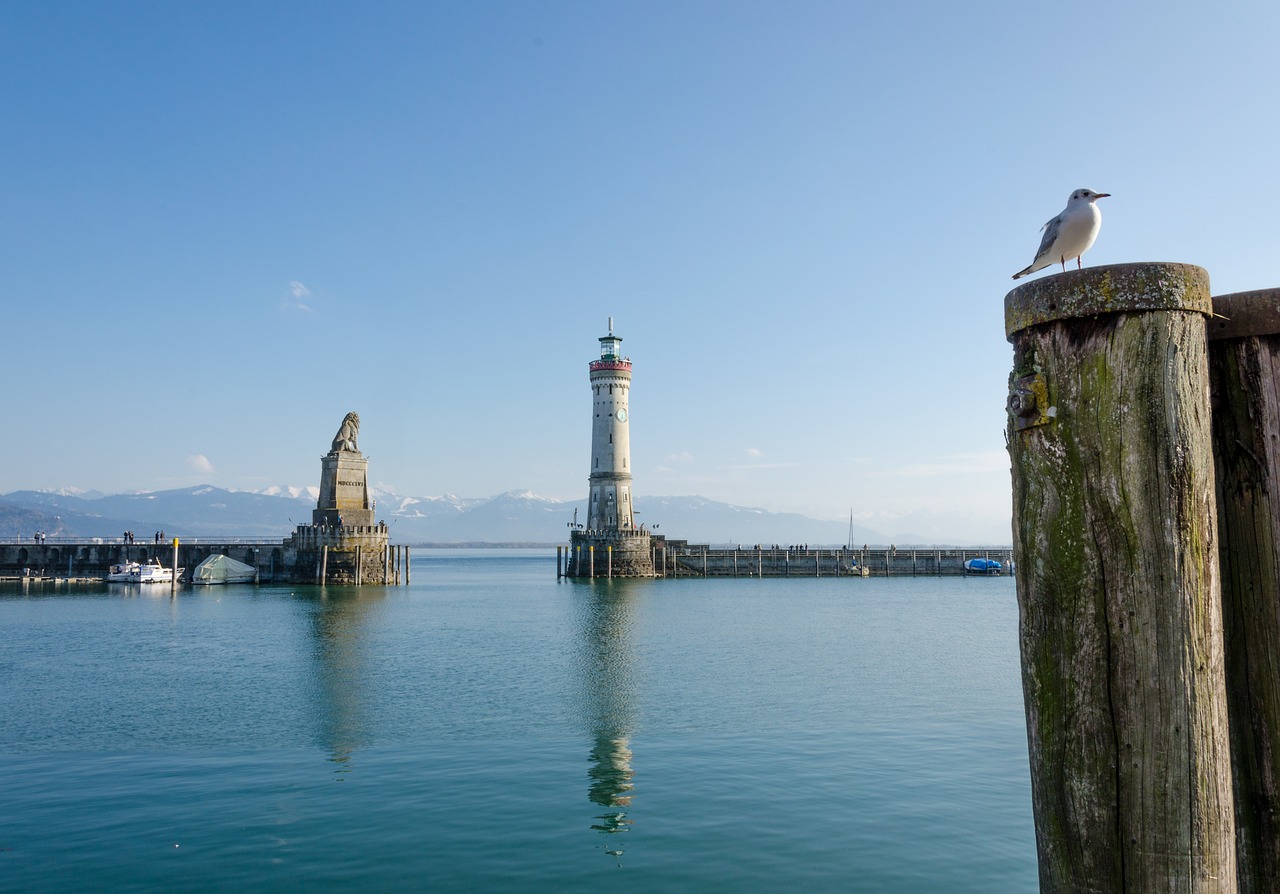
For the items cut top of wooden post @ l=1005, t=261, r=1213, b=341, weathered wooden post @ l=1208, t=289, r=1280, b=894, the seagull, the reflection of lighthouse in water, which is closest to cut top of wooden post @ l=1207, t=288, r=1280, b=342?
weathered wooden post @ l=1208, t=289, r=1280, b=894

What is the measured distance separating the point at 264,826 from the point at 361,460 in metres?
63.7

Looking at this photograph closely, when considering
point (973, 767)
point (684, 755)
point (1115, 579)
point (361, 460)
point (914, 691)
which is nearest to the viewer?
point (1115, 579)

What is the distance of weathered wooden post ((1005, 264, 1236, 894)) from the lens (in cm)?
296

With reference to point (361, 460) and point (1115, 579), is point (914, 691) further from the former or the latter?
point (361, 460)

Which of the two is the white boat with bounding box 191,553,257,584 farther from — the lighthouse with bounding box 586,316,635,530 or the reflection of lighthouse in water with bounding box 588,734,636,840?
the reflection of lighthouse in water with bounding box 588,734,636,840

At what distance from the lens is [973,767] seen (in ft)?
54.2

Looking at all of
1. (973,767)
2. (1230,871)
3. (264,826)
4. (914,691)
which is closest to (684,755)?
(973,767)

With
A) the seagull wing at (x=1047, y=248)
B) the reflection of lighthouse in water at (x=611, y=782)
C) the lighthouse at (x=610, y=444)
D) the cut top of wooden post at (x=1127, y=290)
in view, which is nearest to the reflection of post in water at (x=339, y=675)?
the reflection of lighthouse in water at (x=611, y=782)

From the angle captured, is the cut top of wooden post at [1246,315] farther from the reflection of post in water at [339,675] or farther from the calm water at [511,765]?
the reflection of post in water at [339,675]

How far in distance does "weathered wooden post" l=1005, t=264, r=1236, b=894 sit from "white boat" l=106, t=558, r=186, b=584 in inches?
3359

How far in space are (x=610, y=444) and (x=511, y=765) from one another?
70.4 m

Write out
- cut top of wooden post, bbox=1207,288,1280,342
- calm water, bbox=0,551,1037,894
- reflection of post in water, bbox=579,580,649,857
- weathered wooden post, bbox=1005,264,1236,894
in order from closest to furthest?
weathered wooden post, bbox=1005,264,1236,894, cut top of wooden post, bbox=1207,288,1280,342, calm water, bbox=0,551,1037,894, reflection of post in water, bbox=579,580,649,857

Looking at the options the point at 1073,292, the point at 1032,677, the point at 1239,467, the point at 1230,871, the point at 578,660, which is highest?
the point at 1073,292

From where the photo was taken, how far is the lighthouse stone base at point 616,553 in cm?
8906
